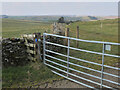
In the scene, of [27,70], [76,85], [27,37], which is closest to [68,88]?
[76,85]

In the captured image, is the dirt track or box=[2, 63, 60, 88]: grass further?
box=[2, 63, 60, 88]: grass

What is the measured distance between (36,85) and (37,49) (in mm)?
1782

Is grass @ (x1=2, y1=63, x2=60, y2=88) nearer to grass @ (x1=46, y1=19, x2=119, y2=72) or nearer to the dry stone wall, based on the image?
the dry stone wall

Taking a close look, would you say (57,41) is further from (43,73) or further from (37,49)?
(43,73)

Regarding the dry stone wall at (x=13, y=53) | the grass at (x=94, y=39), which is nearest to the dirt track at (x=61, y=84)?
the grass at (x=94, y=39)

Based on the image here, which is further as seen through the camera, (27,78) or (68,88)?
(27,78)

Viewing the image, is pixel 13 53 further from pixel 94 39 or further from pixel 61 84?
pixel 94 39

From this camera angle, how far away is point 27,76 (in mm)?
4754

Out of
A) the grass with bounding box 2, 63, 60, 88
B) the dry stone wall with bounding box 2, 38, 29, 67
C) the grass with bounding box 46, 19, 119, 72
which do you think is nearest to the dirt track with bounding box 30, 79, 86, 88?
the grass with bounding box 2, 63, 60, 88

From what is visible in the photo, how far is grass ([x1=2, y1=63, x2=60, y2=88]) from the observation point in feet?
14.2

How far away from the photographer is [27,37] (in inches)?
240

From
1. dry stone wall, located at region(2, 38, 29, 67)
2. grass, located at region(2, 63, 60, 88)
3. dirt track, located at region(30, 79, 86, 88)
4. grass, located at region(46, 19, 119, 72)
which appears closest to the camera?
dirt track, located at region(30, 79, 86, 88)

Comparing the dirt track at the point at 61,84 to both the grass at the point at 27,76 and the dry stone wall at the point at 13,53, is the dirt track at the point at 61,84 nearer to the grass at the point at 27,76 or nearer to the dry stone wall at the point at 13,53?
the grass at the point at 27,76

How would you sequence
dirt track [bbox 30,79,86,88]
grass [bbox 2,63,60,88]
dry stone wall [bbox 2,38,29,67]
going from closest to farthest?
dirt track [bbox 30,79,86,88], grass [bbox 2,63,60,88], dry stone wall [bbox 2,38,29,67]
